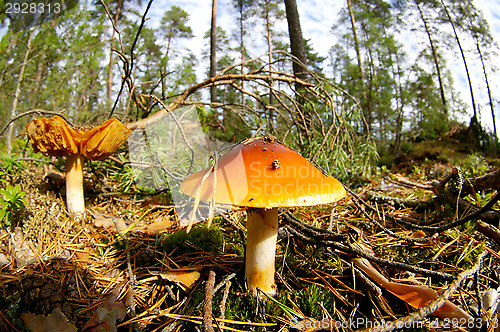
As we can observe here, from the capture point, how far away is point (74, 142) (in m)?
1.87

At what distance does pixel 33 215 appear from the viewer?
73.6 inches

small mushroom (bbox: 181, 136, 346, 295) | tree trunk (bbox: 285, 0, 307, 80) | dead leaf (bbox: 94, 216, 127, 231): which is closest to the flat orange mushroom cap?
small mushroom (bbox: 181, 136, 346, 295)

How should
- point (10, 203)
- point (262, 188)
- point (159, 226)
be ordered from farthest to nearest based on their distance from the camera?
point (159, 226) < point (10, 203) < point (262, 188)

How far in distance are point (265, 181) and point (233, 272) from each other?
2.28 feet

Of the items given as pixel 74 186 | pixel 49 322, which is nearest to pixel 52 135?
pixel 74 186

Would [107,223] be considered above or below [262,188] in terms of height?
below

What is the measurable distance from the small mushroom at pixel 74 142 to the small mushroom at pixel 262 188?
1020 millimetres

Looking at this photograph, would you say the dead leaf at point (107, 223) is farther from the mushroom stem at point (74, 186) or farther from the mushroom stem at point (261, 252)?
the mushroom stem at point (261, 252)

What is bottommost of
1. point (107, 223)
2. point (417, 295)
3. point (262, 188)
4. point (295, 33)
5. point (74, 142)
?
point (417, 295)

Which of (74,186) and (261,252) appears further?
(74,186)

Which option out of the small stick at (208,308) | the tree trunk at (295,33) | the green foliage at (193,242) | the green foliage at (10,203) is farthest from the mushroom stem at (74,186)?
the tree trunk at (295,33)

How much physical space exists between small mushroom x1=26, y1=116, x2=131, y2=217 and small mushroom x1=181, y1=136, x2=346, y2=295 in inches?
40.2

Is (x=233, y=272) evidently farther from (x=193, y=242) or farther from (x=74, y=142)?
(x=74, y=142)

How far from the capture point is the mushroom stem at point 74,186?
6.61ft
